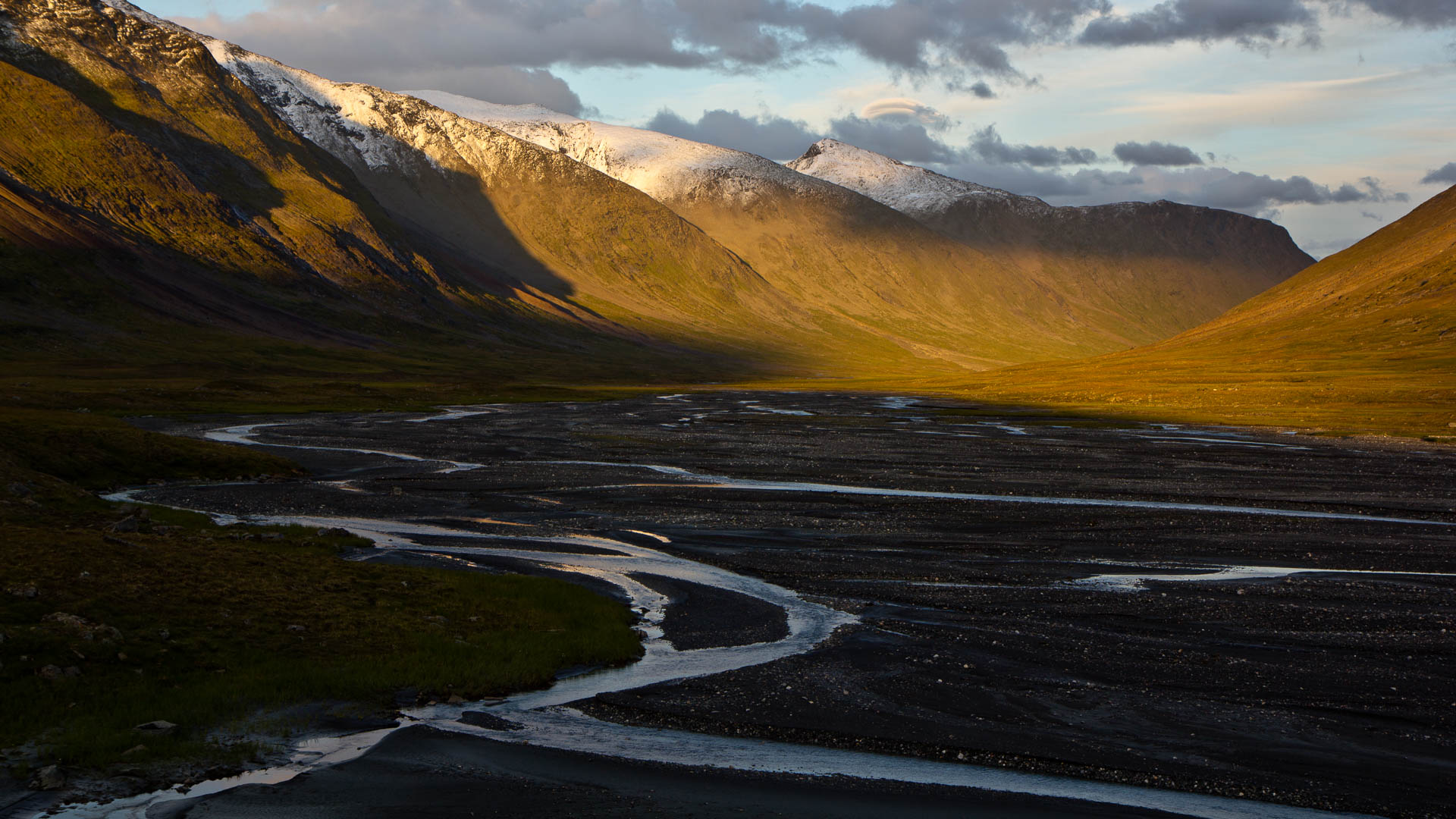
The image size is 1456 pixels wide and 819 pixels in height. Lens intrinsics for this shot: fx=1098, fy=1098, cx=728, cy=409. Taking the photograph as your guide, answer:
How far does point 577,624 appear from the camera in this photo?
2670cm

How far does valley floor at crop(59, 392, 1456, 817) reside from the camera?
58.1 ft

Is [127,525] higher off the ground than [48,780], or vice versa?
[48,780]

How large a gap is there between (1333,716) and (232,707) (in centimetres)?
1988

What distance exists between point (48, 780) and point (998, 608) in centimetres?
2152

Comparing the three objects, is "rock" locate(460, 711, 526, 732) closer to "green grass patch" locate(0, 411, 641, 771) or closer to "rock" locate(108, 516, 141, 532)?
"green grass patch" locate(0, 411, 641, 771)

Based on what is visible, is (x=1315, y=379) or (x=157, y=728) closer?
(x=157, y=728)

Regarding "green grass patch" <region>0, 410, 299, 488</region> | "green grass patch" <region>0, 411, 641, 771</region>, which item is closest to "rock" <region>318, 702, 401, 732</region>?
"green grass patch" <region>0, 411, 641, 771</region>

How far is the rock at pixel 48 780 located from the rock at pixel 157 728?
1.79 meters

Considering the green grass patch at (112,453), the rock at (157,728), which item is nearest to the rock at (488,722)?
the rock at (157,728)

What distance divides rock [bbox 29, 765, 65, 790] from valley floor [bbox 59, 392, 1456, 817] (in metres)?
1.78

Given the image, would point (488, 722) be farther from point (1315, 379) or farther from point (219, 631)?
point (1315, 379)

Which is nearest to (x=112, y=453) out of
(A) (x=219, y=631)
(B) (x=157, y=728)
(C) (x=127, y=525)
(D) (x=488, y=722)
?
(C) (x=127, y=525)

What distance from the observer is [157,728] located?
58.4ft

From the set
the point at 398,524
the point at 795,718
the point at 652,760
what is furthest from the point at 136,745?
the point at 398,524
